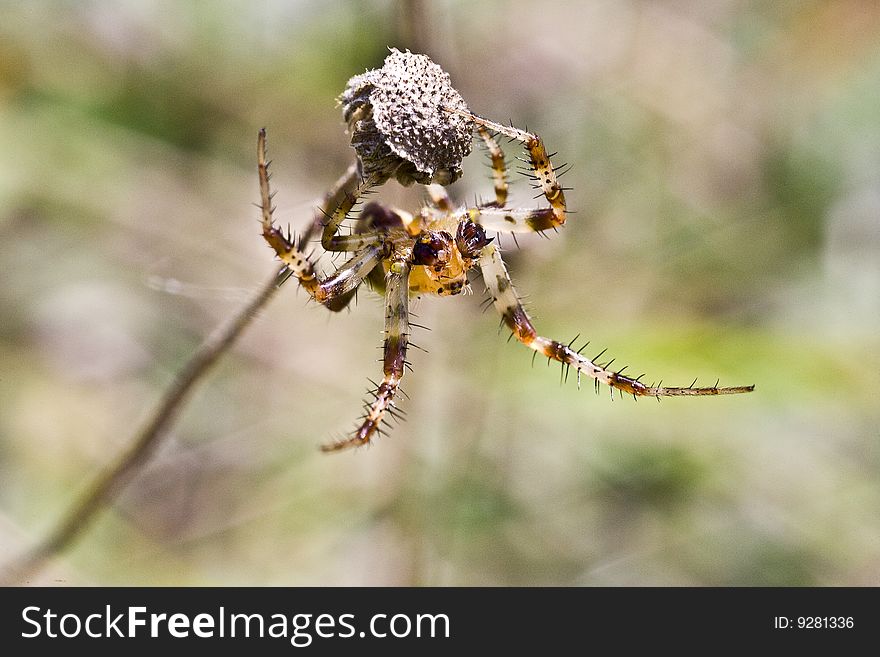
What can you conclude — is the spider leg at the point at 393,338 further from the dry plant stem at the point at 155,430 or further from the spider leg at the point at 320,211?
the dry plant stem at the point at 155,430

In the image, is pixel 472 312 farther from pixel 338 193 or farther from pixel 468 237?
pixel 338 193

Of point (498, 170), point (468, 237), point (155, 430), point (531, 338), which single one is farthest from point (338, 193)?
point (155, 430)

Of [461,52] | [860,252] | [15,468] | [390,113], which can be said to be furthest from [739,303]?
[15,468]

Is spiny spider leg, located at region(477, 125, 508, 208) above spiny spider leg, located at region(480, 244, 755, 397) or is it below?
above

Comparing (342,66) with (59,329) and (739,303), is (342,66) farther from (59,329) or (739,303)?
(739,303)

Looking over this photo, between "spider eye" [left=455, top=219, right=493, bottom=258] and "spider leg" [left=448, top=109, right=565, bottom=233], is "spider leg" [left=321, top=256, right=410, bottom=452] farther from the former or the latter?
"spider leg" [left=448, top=109, right=565, bottom=233]

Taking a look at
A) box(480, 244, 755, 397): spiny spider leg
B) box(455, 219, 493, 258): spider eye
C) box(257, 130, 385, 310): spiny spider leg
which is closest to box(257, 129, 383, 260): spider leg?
box(257, 130, 385, 310): spiny spider leg

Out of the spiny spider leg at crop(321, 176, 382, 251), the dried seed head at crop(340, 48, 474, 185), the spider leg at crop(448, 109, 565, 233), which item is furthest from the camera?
the spider leg at crop(448, 109, 565, 233)
